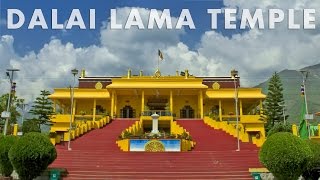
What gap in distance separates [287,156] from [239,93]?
23049mm

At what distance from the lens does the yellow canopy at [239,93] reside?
3588 cm

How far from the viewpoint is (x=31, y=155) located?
14.3 meters

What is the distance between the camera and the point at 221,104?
124 feet

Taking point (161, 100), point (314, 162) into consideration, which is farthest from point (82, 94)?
point (314, 162)

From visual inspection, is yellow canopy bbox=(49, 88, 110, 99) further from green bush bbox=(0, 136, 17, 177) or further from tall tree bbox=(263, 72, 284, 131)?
green bush bbox=(0, 136, 17, 177)

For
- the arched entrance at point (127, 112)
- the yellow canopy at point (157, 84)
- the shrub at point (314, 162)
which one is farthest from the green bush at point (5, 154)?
the arched entrance at point (127, 112)

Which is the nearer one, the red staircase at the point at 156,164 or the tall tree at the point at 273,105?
the red staircase at the point at 156,164

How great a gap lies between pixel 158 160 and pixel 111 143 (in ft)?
17.9

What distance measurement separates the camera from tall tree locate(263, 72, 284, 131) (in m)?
38.2

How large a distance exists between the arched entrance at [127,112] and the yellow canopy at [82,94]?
2.12 metres

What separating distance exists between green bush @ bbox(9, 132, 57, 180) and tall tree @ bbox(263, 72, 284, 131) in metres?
26.9

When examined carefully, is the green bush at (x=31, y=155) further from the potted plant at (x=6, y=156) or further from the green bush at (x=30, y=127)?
the green bush at (x=30, y=127)

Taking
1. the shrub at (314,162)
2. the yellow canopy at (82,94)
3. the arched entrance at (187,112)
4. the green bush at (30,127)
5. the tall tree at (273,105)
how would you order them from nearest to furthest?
the shrub at (314,162), the green bush at (30,127), the yellow canopy at (82,94), the arched entrance at (187,112), the tall tree at (273,105)

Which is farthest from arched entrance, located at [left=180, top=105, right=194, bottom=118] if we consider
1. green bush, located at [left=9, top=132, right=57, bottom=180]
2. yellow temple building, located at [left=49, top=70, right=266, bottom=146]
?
green bush, located at [left=9, top=132, right=57, bottom=180]
